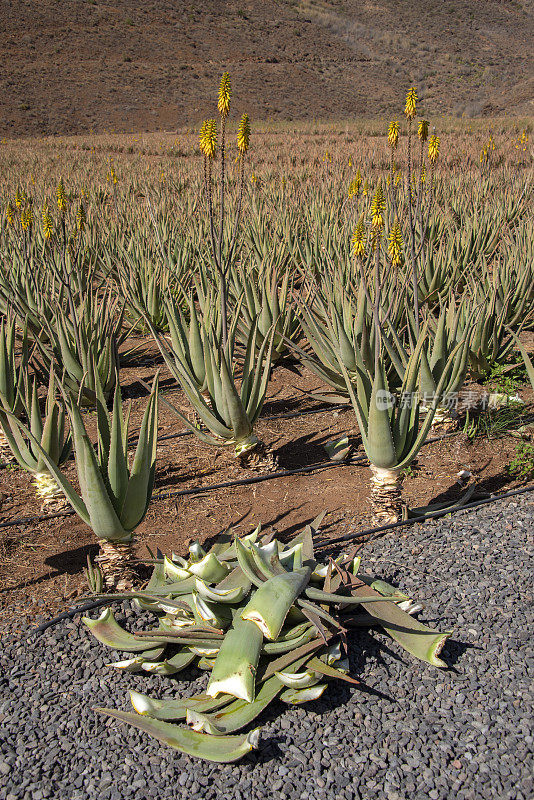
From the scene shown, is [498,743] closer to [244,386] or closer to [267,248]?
[244,386]

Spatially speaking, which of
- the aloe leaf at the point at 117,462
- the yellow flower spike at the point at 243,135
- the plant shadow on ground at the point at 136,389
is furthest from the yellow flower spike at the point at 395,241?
the plant shadow on ground at the point at 136,389

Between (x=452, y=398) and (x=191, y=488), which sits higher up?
(x=452, y=398)

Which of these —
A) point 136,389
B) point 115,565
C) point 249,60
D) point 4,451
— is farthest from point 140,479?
point 249,60

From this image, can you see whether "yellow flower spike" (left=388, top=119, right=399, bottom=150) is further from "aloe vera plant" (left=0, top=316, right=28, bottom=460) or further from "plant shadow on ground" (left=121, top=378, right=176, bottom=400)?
"plant shadow on ground" (left=121, top=378, right=176, bottom=400)

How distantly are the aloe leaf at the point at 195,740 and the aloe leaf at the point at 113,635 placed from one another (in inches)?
13.6

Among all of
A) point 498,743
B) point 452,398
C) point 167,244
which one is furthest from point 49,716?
point 167,244

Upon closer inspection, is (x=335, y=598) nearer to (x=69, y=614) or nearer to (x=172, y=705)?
(x=172, y=705)

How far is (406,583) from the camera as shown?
272 cm

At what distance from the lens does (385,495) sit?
11.0 ft

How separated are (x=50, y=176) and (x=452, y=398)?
1389 cm

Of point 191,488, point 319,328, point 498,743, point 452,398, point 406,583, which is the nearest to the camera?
point 498,743

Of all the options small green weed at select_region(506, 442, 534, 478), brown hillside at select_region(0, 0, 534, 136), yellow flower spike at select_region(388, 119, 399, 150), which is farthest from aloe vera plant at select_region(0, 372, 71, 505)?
brown hillside at select_region(0, 0, 534, 136)

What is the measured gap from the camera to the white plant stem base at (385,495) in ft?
10.9

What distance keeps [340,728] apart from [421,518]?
1.47 metres
